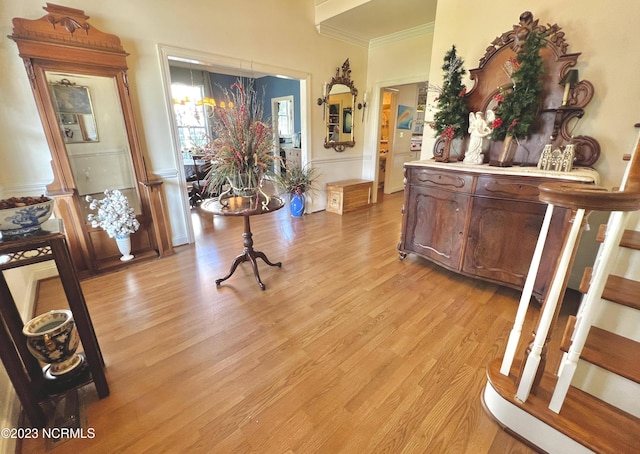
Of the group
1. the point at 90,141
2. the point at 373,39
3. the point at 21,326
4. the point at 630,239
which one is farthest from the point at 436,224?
the point at 373,39

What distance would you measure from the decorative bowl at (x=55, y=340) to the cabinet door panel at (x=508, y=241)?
111 inches

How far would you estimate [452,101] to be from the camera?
2607 mm

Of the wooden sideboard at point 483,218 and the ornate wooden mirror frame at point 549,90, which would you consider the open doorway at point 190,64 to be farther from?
the ornate wooden mirror frame at point 549,90

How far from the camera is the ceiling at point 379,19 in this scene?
347 cm

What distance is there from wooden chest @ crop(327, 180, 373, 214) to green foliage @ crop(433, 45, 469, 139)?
2205 millimetres

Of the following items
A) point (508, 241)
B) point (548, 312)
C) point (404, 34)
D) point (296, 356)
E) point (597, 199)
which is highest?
point (404, 34)

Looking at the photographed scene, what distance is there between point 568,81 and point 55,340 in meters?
3.69

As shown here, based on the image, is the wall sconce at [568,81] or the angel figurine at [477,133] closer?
the wall sconce at [568,81]

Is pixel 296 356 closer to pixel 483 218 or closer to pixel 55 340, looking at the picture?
pixel 55 340

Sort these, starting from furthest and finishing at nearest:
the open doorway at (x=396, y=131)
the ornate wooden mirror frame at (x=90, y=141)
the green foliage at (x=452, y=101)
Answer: the open doorway at (x=396, y=131)
the green foliage at (x=452, y=101)
the ornate wooden mirror frame at (x=90, y=141)

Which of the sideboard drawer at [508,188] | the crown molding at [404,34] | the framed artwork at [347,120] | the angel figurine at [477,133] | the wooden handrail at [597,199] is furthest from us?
the framed artwork at [347,120]

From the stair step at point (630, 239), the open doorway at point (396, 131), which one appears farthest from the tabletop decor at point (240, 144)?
the open doorway at point (396, 131)

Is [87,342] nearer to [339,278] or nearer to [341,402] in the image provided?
[341,402]

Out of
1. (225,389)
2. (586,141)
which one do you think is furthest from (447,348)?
(586,141)
